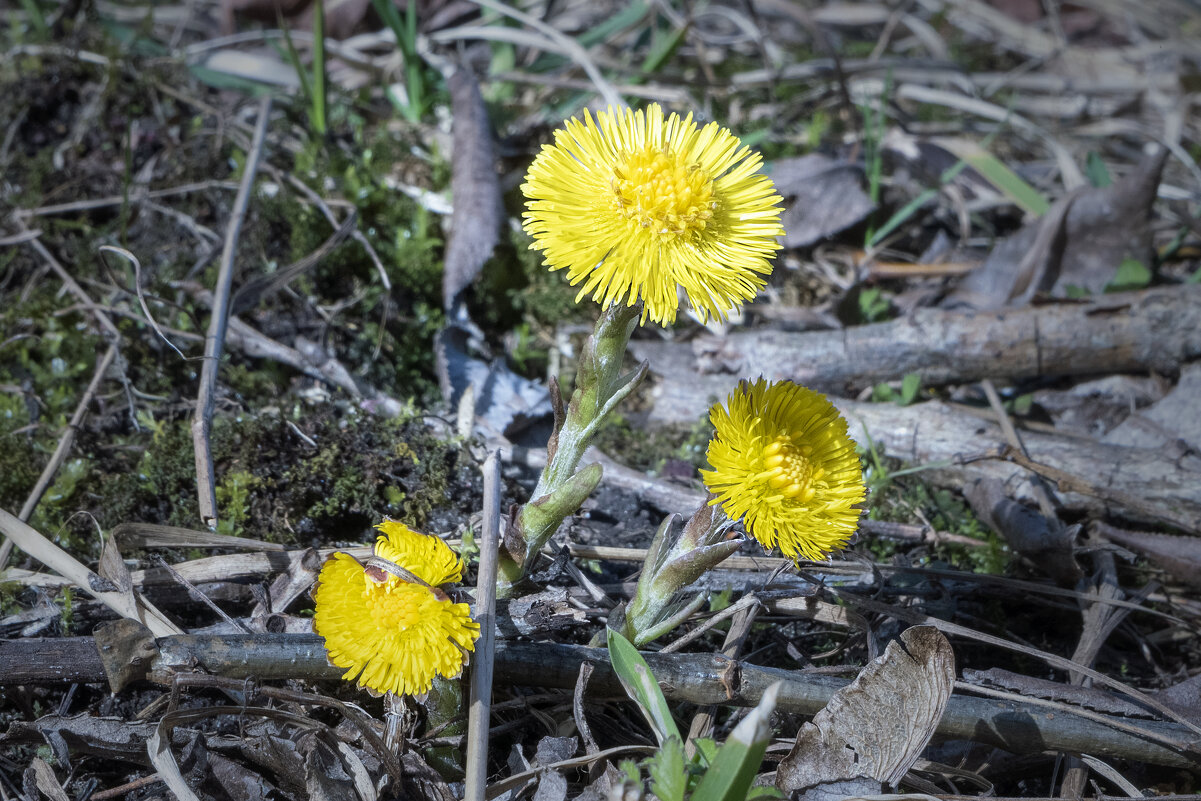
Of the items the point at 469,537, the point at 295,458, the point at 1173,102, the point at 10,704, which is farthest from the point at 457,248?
the point at 1173,102

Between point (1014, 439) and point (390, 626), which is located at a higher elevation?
point (1014, 439)

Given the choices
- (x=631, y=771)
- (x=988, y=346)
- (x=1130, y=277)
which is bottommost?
(x=631, y=771)

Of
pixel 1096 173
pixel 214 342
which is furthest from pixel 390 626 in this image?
pixel 1096 173

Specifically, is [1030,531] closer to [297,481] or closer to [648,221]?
[648,221]

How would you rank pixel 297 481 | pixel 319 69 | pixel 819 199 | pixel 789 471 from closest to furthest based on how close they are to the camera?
pixel 789 471 → pixel 297 481 → pixel 319 69 → pixel 819 199

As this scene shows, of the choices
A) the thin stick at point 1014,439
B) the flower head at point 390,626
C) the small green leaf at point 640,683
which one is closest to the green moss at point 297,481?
the flower head at point 390,626

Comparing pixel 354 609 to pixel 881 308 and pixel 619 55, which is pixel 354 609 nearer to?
pixel 881 308
